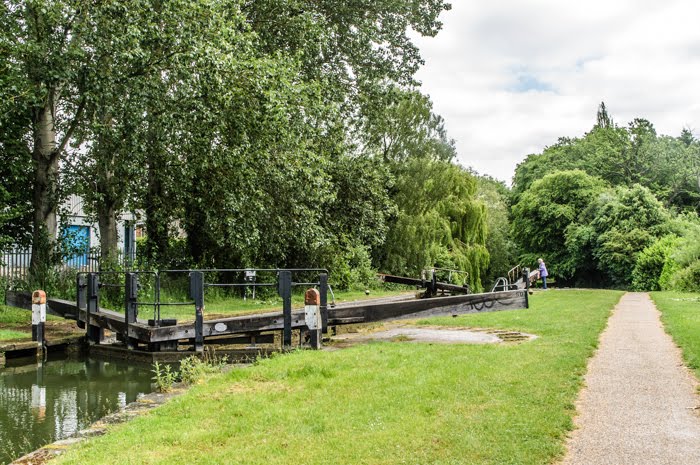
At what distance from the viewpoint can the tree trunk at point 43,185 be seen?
18.6 m

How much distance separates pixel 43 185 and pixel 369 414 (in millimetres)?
15677

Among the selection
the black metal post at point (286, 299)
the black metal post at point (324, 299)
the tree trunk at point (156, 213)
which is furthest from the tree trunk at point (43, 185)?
the black metal post at point (324, 299)

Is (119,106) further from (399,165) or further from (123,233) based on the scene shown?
(399,165)

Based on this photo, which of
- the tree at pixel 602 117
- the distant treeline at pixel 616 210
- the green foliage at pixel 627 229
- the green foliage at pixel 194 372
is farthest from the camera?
the tree at pixel 602 117

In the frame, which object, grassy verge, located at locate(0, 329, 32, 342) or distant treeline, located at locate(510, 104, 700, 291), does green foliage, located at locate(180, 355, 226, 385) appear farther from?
distant treeline, located at locate(510, 104, 700, 291)

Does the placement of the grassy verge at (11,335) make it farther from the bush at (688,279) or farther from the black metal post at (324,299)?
the bush at (688,279)

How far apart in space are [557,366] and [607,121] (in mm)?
94265

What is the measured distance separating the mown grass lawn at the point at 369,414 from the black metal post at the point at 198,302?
2.05 metres

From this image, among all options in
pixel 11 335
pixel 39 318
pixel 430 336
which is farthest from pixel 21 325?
pixel 430 336

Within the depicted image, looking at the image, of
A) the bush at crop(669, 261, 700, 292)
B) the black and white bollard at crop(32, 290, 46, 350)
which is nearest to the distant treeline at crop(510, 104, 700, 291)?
the bush at crop(669, 261, 700, 292)

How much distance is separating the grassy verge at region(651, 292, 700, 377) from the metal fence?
49.3 ft

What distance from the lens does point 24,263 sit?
21406mm

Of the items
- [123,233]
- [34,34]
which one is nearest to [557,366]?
[34,34]

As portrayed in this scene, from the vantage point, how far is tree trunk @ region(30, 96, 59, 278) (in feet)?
61.1
